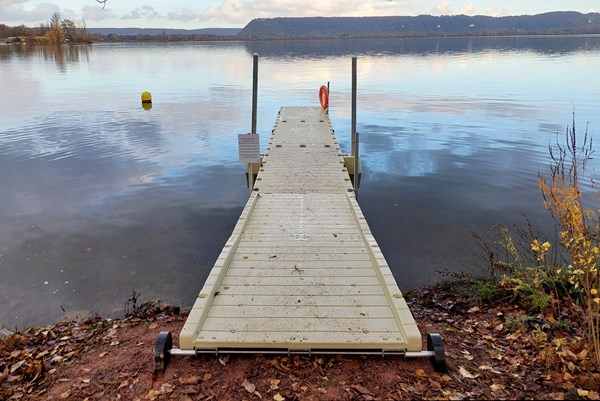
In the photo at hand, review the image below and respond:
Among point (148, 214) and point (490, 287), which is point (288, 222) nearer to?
point (490, 287)

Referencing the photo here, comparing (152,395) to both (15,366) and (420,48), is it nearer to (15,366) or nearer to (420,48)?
(15,366)

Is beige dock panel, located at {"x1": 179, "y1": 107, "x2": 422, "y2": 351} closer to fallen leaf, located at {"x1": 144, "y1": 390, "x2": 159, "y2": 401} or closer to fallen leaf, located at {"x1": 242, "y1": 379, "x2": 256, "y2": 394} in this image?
fallen leaf, located at {"x1": 242, "y1": 379, "x2": 256, "y2": 394}

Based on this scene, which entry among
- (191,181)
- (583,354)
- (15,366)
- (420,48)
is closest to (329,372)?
(583,354)

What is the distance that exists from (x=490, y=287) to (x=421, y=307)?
3.39 ft

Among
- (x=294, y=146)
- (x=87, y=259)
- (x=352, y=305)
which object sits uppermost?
(x=294, y=146)

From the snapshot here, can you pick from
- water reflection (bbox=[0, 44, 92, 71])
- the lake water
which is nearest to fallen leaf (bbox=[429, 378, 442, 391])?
the lake water

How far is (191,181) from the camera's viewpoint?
13227 mm

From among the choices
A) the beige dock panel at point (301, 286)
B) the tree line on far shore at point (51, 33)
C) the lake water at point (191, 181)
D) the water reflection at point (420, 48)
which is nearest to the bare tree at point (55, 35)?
the tree line on far shore at point (51, 33)

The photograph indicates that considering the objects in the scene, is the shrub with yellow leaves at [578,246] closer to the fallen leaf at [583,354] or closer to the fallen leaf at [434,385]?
the fallen leaf at [583,354]

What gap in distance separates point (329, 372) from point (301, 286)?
→ 1.26 m

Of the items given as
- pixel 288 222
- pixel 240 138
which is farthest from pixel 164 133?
pixel 288 222

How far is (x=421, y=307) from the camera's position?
6.55 m

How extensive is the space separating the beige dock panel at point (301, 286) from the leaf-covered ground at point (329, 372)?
205mm

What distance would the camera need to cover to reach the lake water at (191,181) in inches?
314
